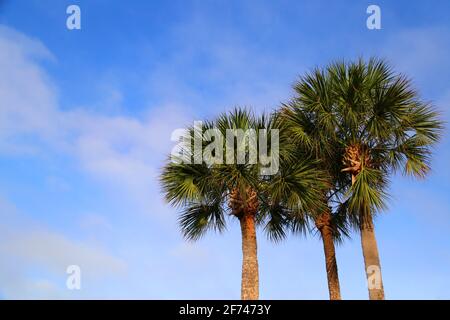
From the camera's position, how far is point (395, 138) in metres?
14.7

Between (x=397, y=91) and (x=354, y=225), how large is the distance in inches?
173

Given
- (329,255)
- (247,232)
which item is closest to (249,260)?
(247,232)

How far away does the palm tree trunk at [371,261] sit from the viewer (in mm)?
13227

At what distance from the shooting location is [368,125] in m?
14.5

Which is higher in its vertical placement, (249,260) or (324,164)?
(324,164)

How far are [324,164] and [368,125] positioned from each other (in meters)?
1.88

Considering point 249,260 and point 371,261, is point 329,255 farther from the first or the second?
point 249,260
